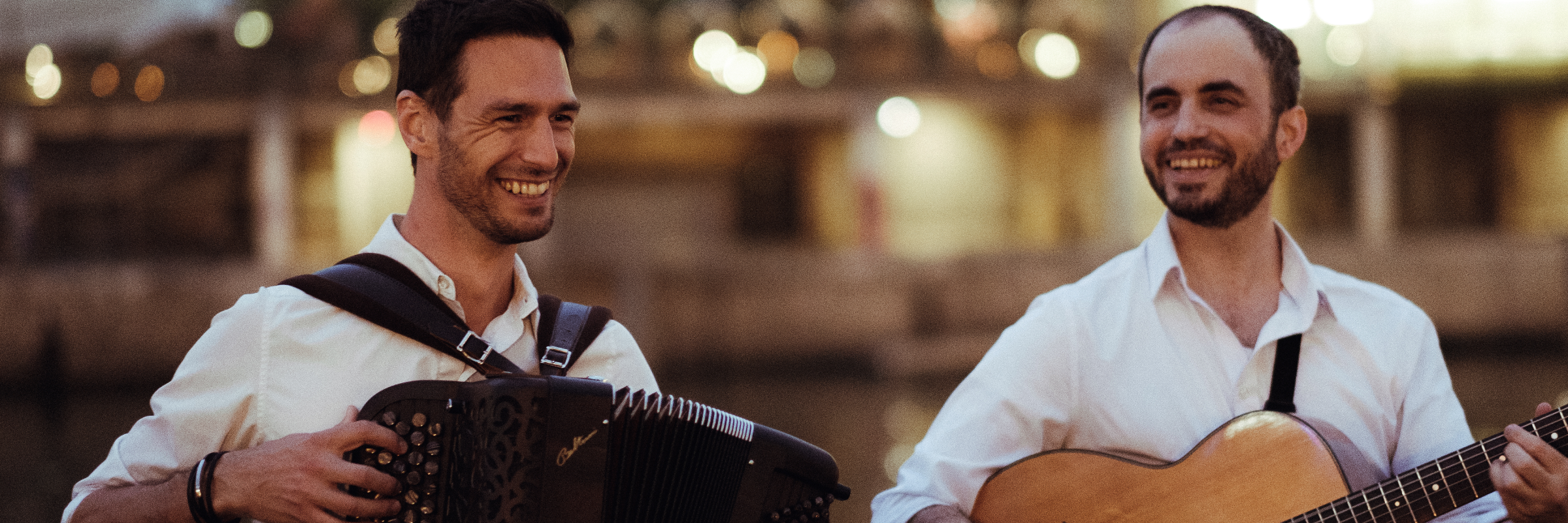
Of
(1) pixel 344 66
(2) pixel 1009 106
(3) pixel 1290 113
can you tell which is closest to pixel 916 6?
(2) pixel 1009 106

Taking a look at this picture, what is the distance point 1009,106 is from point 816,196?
4.69 m

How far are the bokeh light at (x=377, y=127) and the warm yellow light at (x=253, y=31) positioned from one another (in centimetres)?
157

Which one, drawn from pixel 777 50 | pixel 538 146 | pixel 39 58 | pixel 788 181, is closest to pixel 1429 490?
pixel 538 146

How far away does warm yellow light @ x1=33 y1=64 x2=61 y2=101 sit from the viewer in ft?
57.3

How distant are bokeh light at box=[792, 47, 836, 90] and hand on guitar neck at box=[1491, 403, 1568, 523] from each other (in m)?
16.0

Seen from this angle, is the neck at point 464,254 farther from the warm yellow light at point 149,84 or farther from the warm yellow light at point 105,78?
the warm yellow light at point 105,78

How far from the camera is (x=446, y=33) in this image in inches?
91.0

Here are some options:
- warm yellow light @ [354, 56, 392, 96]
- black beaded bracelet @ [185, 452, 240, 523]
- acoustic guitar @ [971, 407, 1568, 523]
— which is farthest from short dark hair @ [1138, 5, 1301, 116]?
warm yellow light @ [354, 56, 392, 96]

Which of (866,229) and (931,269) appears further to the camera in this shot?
(866,229)

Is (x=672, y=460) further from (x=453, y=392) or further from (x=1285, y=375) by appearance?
(x=1285, y=375)

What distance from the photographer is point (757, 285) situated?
12.7m

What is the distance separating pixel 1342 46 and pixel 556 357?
61.6ft

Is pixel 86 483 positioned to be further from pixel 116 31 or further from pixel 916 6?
pixel 916 6

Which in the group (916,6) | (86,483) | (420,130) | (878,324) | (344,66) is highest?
(916,6)
